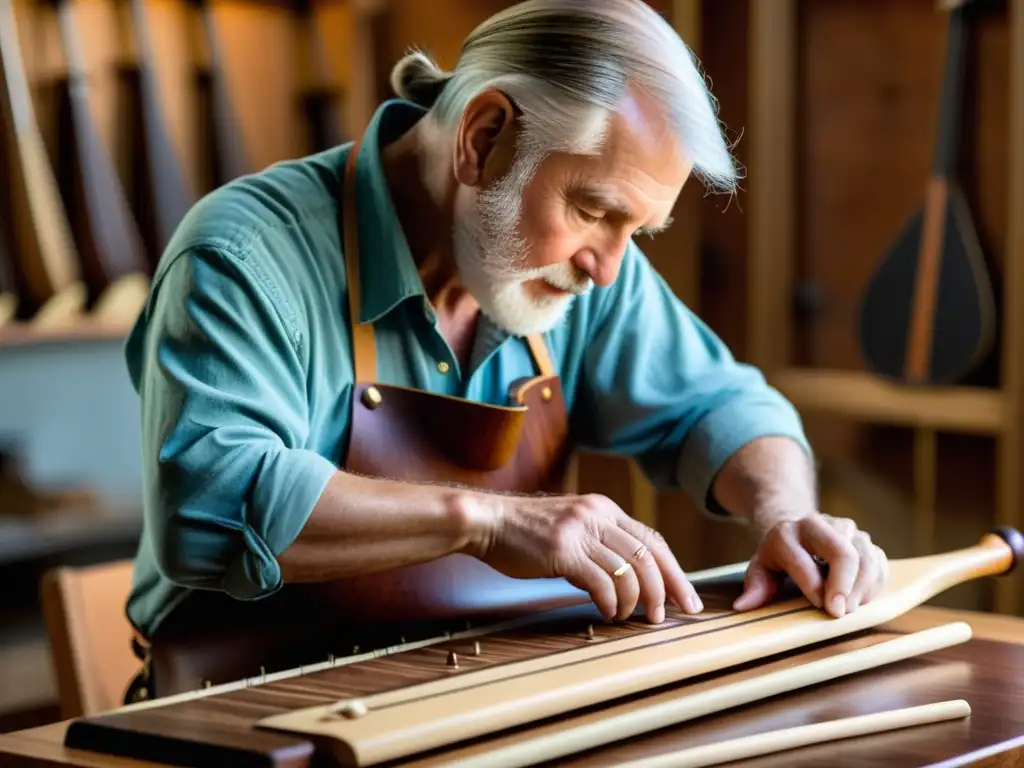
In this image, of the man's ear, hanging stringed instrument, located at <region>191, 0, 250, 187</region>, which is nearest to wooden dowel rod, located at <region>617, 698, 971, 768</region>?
the man's ear

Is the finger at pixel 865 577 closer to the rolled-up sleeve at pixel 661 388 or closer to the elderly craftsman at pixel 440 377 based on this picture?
the elderly craftsman at pixel 440 377

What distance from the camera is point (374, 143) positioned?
64.3 inches

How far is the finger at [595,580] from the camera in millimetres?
1280

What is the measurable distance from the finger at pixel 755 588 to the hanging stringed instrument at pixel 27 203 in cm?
201

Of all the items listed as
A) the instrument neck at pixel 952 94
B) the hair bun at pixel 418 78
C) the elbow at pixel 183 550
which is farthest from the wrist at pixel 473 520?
the instrument neck at pixel 952 94

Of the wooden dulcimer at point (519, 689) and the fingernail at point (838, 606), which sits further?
the fingernail at point (838, 606)

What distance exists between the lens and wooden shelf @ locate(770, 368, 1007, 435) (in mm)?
2684

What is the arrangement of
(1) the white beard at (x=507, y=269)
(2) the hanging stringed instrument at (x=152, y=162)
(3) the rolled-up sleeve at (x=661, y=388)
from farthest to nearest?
(2) the hanging stringed instrument at (x=152, y=162) → (3) the rolled-up sleeve at (x=661, y=388) → (1) the white beard at (x=507, y=269)

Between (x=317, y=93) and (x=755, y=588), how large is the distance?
2476mm

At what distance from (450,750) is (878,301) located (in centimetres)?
206

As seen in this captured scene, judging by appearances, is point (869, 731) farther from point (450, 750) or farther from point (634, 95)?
point (634, 95)

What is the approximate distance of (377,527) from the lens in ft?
4.32

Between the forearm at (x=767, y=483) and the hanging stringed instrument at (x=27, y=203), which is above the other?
the hanging stringed instrument at (x=27, y=203)

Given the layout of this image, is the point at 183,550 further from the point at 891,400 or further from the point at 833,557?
the point at 891,400
